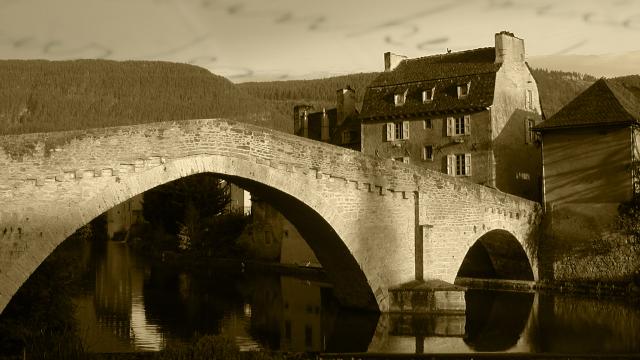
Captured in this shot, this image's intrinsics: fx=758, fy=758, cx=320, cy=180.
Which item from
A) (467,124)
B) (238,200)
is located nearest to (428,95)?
(467,124)

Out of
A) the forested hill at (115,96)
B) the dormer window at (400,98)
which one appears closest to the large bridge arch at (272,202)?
the dormer window at (400,98)

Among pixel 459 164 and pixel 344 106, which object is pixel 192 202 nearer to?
pixel 344 106

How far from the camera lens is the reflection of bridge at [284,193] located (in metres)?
14.4

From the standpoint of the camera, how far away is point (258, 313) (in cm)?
2355

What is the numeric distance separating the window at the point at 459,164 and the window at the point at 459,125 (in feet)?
3.73

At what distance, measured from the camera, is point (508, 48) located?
123 ft

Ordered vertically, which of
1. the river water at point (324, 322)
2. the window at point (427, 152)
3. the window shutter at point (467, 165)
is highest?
the window at point (427, 152)

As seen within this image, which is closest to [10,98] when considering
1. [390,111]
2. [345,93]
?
[345,93]

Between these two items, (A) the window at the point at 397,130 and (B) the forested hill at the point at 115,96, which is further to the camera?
(B) the forested hill at the point at 115,96

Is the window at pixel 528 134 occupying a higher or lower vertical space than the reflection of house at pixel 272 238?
higher

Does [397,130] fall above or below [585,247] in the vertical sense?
above

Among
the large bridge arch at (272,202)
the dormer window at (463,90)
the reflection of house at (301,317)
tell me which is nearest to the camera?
the large bridge arch at (272,202)

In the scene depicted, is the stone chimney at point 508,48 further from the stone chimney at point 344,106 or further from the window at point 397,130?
the stone chimney at point 344,106

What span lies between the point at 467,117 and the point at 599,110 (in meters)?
7.73
